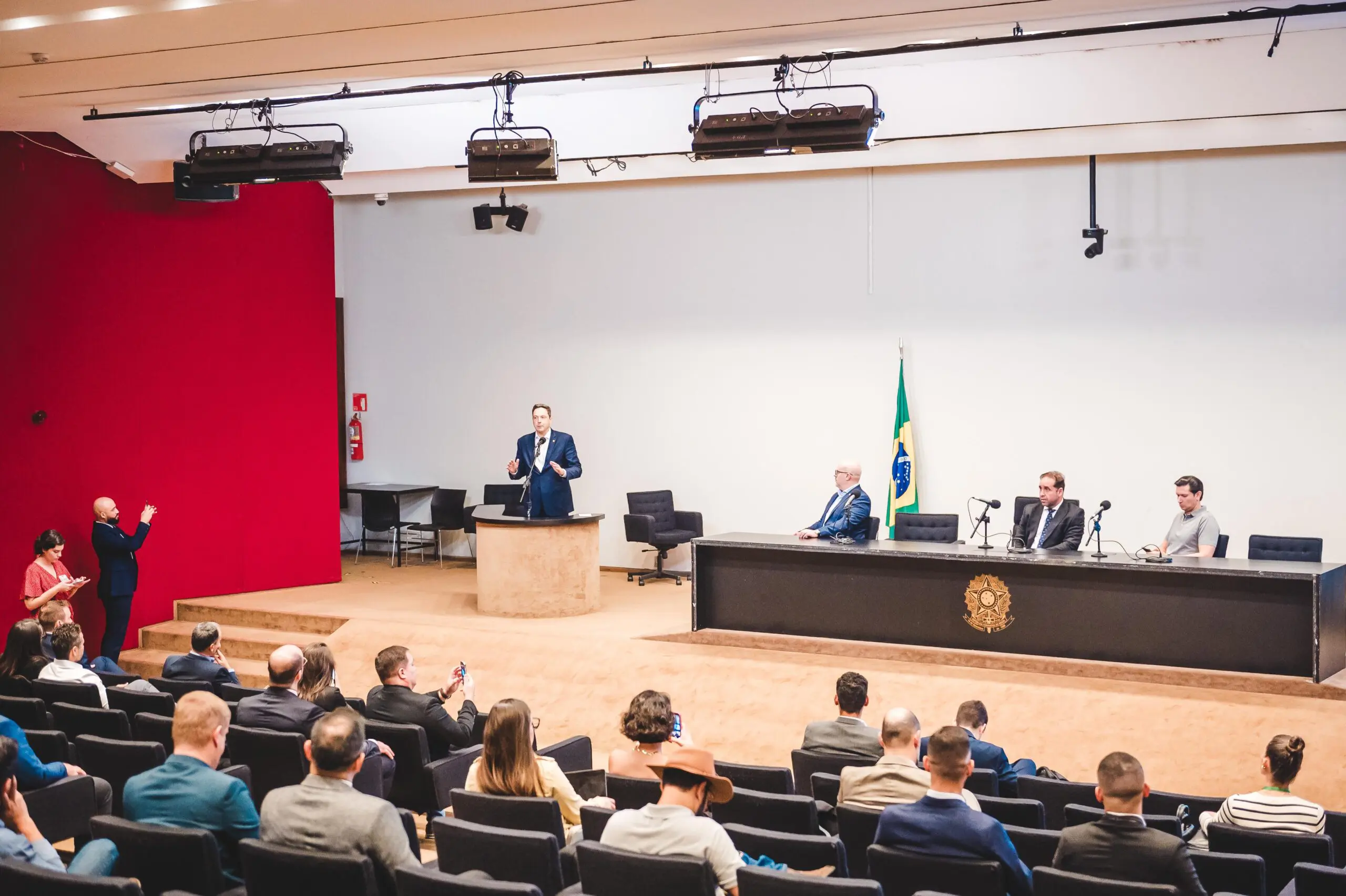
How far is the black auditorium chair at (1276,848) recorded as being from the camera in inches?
152

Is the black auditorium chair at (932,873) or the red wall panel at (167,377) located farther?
the red wall panel at (167,377)

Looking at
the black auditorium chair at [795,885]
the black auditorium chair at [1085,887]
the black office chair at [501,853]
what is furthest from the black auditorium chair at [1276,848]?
the black office chair at [501,853]

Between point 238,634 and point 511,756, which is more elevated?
point 511,756

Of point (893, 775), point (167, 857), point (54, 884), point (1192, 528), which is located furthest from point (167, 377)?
point (1192, 528)

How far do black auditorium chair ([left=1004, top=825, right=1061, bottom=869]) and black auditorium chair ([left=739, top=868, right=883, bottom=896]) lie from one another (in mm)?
1078

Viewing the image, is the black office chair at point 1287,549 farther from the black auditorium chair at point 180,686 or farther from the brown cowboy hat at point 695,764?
the black auditorium chair at point 180,686

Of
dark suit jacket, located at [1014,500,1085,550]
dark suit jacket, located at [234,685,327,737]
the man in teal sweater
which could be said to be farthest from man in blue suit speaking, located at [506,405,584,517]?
the man in teal sweater

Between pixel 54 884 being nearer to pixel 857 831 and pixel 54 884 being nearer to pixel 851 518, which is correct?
pixel 857 831

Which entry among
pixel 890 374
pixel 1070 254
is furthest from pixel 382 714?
pixel 1070 254

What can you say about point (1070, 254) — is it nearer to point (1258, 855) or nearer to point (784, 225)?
point (784, 225)

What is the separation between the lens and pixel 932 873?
136 inches

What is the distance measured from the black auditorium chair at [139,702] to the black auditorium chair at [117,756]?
2.26 feet

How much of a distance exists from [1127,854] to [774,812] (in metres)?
1.26

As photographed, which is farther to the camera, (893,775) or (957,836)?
(893,775)
